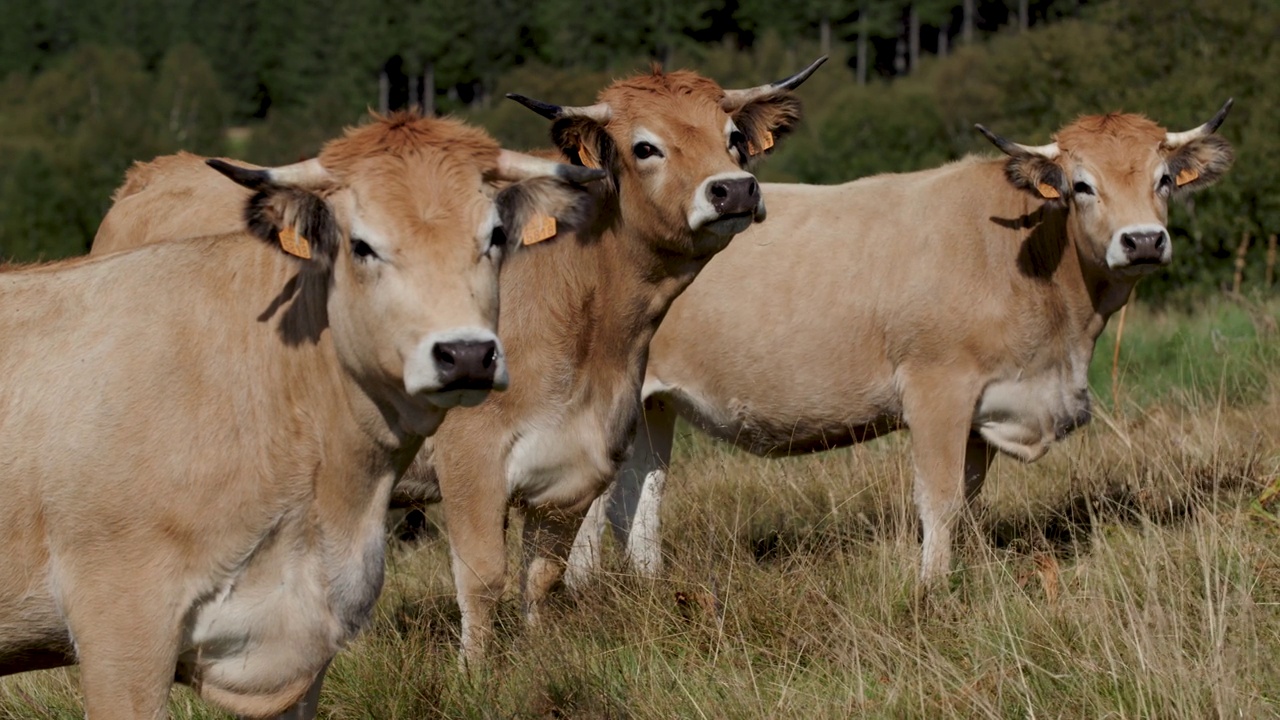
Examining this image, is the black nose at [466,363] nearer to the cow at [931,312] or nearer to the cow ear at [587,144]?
the cow ear at [587,144]

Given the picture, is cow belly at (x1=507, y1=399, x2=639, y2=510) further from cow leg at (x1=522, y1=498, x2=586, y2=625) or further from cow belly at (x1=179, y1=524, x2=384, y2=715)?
cow belly at (x1=179, y1=524, x2=384, y2=715)

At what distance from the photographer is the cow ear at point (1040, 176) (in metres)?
8.36

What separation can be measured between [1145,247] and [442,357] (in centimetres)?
491

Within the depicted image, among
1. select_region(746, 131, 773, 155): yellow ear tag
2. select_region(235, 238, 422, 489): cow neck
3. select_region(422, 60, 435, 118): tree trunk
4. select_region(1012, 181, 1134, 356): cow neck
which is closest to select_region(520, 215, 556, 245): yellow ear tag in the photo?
select_region(235, 238, 422, 489): cow neck

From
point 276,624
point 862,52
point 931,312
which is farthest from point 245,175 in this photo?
point 862,52

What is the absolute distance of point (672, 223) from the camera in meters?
7.04

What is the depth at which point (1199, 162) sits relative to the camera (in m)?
8.70

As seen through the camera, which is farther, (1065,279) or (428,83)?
(428,83)

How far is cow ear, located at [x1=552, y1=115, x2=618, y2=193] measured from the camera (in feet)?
23.5

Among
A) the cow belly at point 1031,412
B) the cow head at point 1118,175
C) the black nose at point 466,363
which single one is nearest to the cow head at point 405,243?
the black nose at point 466,363

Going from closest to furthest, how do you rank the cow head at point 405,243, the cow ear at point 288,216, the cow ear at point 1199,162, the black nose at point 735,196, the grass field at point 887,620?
the cow head at point 405,243 < the cow ear at point 288,216 < the grass field at point 887,620 < the black nose at point 735,196 < the cow ear at point 1199,162

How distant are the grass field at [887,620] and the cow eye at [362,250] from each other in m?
1.85

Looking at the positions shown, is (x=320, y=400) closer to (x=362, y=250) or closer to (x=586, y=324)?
(x=362, y=250)

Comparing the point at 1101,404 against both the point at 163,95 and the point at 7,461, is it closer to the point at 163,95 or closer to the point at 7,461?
the point at 7,461
